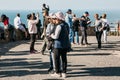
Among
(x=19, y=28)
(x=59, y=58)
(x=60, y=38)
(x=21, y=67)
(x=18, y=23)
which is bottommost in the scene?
(x=19, y=28)

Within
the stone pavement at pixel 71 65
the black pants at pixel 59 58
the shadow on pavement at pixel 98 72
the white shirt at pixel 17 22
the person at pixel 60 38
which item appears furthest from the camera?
the white shirt at pixel 17 22

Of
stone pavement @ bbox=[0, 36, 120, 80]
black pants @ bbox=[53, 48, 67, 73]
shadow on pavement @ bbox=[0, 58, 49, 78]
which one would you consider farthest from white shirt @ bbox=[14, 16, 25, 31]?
black pants @ bbox=[53, 48, 67, 73]

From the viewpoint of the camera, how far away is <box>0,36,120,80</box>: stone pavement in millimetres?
14398

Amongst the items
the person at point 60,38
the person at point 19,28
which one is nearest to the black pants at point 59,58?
the person at point 60,38

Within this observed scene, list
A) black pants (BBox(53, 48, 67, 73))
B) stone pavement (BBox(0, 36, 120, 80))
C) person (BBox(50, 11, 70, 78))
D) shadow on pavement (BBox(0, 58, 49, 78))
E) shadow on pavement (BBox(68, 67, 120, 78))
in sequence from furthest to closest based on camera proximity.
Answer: shadow on pavement (BBox(0, 58, 49, 78)), shadow on pavement (BBox(68, 67, 120, 78)), stone pavement (BBox(0, 36, 120, 80)), black pants (BBox(53, 48, 67, 73)), person (BBox(50, 11, 70, 78))

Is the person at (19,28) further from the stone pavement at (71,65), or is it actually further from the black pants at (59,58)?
the black pants at (59,58)

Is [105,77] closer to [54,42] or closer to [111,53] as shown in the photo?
[54,42]

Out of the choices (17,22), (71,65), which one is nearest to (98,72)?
(71,65)

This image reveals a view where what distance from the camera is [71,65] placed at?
17.0m

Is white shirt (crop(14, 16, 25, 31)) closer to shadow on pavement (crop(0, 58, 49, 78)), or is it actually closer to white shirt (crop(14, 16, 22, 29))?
white shirt (crop(14, 16, 22, 29))

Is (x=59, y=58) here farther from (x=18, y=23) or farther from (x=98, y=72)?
(x=18, y=23)

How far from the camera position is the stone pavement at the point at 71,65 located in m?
14.4

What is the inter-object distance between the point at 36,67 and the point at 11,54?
5.03 m

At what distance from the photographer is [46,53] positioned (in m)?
21.5
